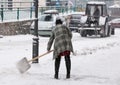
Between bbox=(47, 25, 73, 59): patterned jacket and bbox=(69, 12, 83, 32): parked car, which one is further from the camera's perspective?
bbox=(69, 12, 83, 32): parked car

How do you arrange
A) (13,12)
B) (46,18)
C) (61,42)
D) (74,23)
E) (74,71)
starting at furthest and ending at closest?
1. (74,23)
2. (46,18)
3. (13,12)
4. (74,71)
5. (61,42)

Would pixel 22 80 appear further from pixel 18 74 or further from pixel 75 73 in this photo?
pixel 75 73

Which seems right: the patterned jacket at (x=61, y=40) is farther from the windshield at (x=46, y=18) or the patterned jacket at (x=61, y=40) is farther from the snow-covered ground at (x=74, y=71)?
the windshield at (x=46, y=18)

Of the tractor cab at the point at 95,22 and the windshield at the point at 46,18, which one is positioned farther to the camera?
the windshield at the point at 46,18

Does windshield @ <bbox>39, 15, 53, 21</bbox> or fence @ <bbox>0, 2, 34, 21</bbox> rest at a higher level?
A: fence @ <bbox>0, 2, 34, 21</bbox>

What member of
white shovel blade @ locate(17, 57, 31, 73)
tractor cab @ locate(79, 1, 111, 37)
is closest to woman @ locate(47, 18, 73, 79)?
white shovel blade @ locate(17, 57, 31, 73)

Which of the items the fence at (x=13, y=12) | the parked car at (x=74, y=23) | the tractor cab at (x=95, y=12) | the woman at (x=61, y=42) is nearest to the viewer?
the woman at (x=61, y=42)

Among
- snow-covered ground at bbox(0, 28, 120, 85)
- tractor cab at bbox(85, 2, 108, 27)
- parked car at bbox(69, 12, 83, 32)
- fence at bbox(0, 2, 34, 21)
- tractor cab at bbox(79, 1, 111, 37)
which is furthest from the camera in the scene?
parked car at bbox(69, 12, 83, 32)

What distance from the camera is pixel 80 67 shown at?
14.6m

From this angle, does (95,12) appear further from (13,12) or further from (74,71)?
(74,71)

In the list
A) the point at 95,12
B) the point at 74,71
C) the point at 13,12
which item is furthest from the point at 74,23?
the point at 74,71

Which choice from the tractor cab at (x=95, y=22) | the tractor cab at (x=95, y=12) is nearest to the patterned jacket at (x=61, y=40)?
the tractor cab at (x=95, y=22)

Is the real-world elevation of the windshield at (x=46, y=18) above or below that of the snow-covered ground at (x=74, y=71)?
above

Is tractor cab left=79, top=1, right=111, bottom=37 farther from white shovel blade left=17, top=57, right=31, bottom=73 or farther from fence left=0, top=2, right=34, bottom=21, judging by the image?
white shovel blade left=17, top=57, right=31, bottom=73
